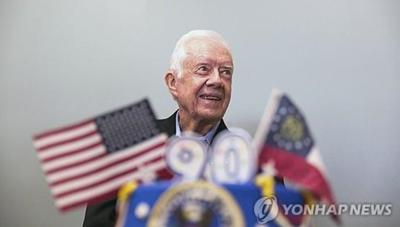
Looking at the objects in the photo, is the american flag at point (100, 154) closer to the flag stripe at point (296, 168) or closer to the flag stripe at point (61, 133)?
the flag stripe at point (61, 133)

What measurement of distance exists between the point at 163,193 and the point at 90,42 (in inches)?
17.3

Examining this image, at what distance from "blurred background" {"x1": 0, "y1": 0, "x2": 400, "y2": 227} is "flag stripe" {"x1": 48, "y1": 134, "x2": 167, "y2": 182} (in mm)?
225

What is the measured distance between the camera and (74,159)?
687mm

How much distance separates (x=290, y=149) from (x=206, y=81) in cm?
21

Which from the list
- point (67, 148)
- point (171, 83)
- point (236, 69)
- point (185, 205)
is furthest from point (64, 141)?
point (236, 69)

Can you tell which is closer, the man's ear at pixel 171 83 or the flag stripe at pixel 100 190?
the flag stripe at pixel 100 190

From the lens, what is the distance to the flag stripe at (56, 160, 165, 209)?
2.23 feet

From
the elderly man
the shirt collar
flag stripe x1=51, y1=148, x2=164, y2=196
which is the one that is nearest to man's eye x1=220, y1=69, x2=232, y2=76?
the elderly man

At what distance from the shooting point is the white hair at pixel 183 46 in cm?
90

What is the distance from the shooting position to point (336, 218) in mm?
796

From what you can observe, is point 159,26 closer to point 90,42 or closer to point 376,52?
point 90,42
